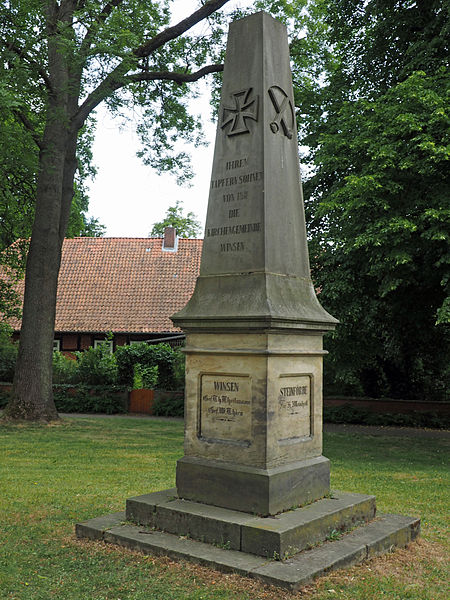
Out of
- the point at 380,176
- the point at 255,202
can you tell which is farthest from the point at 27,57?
the point at 255,202

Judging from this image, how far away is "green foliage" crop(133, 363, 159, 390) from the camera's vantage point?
21094 millimetres

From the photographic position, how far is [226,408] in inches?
224

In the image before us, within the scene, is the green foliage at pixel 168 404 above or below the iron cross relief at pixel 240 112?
below

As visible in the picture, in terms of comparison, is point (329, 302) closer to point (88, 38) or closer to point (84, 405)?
point (88, 38)

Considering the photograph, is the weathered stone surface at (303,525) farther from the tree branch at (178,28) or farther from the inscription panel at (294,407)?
the tree branch at (178,28)

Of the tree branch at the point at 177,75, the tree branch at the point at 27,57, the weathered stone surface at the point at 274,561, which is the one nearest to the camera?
the weathered stone surface at the point at 274,561

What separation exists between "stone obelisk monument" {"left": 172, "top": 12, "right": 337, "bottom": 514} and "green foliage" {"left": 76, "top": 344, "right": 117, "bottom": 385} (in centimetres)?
1589

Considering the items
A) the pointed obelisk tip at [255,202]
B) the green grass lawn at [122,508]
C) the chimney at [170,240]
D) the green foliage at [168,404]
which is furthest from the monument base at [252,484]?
the chimney at [170,240]

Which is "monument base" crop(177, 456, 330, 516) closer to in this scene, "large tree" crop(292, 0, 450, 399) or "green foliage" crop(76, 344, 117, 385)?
"large tree" crop(292, 0, 450, 399)

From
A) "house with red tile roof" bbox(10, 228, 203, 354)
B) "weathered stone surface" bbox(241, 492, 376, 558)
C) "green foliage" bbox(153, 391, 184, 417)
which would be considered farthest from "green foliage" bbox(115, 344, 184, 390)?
"weathered stone surface" bbox(241, 492, 376, 558)

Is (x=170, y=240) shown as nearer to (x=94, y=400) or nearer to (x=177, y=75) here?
(x=94, y=400)

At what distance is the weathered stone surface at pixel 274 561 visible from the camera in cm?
454

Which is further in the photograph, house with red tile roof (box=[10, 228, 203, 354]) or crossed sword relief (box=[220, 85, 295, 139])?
house with red tile roof (box=[10, 228, 203, 354])

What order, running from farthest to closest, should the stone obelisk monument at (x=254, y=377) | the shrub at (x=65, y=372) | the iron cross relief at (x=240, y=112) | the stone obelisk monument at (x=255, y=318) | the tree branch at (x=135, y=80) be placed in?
1. the shrub at (x=65, y=372)
2. the tree branch at (x=135, y=80)
3. the iron cross relief at (x=240, y=112)
4. the stone obelisk monument at (x=255, y=318)
5. the stone obelisk monument at (x=254, y=377)
